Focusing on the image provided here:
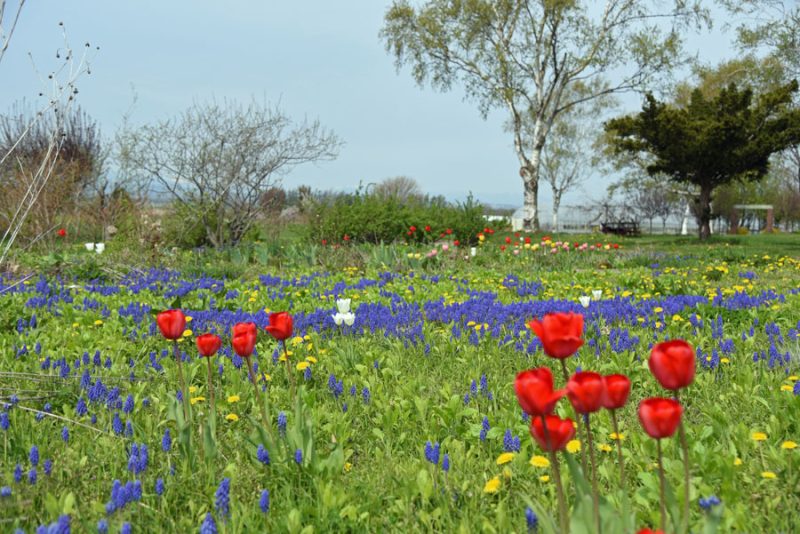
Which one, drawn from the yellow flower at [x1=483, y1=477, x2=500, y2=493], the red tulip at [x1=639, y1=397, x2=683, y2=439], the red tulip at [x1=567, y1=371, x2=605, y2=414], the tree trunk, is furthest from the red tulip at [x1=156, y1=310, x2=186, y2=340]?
the tree trunk

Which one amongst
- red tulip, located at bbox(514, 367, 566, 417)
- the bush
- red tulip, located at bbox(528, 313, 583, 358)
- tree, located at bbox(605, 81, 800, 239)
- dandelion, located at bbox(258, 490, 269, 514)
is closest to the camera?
red tulip, located at bbox(514, 367, 566, 417)

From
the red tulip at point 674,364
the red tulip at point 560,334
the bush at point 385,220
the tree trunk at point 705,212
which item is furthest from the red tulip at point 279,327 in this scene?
the tree trunk at point 705,212

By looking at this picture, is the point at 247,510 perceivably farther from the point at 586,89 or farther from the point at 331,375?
the point at 586,89

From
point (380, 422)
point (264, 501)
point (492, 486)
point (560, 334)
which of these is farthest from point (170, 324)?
point (560, 334)

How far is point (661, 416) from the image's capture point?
1.24 metres

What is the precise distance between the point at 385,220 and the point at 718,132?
12930mm

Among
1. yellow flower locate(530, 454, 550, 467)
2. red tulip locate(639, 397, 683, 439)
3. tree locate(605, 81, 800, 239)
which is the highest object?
tree locate(605, 81, 800, 239)

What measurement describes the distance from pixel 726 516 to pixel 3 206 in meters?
15.3

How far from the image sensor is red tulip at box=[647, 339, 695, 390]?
1282 mm

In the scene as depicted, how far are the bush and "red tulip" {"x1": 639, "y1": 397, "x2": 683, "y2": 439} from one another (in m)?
11.9

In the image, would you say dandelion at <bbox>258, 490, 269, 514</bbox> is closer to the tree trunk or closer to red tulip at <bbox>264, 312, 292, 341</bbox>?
red tulip at <bbox>264, 312, 292, 341</bbox>

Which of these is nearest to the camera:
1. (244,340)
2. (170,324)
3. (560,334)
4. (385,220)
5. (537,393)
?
(537,393)

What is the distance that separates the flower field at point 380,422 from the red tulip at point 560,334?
0.10ft

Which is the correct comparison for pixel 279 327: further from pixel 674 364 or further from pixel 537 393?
pixel 674 364
